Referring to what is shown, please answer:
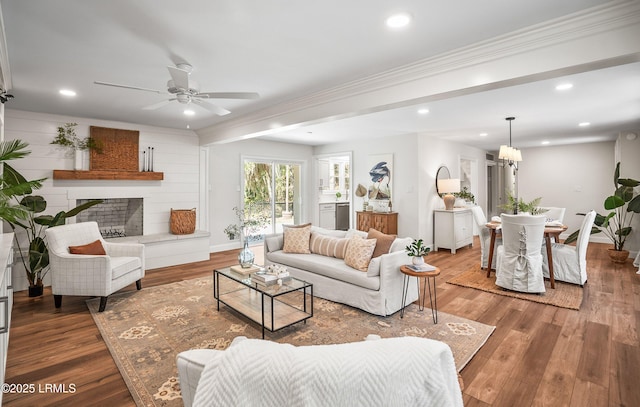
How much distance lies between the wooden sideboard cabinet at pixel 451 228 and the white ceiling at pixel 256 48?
2345 millimetres

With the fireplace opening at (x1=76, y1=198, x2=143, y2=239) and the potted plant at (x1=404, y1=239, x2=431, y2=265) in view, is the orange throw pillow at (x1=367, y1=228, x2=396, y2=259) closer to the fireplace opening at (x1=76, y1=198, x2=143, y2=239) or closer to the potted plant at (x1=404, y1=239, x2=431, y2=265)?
the potted plant at (x1=404, y1=239, x2=431, y2=265)

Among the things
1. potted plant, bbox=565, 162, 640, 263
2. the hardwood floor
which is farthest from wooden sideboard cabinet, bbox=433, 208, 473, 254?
the hardwood floor

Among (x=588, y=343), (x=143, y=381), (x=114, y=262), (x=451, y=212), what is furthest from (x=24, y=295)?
(x=451, y=212)

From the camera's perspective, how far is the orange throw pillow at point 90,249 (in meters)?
3.55

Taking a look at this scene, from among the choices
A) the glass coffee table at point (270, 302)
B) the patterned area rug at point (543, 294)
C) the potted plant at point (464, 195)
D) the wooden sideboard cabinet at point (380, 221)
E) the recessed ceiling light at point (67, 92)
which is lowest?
the patterned area rug at point (543, 294)

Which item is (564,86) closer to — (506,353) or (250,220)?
(506,353)

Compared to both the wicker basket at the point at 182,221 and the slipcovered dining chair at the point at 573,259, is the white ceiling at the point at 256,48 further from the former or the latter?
the wicker basket at the point at 182,221

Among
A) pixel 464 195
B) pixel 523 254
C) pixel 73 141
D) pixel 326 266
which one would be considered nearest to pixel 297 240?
pixel 326 266

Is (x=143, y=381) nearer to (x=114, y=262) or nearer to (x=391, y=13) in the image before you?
(x=114, y=262)

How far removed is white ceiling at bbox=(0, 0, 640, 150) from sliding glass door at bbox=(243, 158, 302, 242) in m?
2.60

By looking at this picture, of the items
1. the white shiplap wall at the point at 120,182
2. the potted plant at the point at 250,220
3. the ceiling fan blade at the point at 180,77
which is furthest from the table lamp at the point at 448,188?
the ceiling fan blade at the point at 180,77

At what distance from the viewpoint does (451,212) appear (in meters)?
6.21

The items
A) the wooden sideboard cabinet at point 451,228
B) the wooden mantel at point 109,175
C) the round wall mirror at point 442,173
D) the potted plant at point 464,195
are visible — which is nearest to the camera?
the wooden mantel at point 109,175

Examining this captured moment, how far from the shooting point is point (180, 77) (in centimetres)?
258
